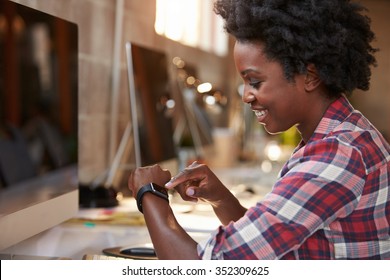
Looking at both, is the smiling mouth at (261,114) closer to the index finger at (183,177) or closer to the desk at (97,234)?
the index finger at (183,177)

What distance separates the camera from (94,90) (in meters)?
2.22

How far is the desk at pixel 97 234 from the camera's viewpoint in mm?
1336

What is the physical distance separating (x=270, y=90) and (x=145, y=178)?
285 mm

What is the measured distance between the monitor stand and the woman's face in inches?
39.0

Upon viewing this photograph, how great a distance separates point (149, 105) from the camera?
2.06 meters

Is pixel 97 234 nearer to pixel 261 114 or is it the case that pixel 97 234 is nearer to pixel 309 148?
pixel 261 114

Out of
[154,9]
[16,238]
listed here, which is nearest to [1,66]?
[16,238]

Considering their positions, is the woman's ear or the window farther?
the window

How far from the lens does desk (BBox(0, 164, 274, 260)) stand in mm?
1336

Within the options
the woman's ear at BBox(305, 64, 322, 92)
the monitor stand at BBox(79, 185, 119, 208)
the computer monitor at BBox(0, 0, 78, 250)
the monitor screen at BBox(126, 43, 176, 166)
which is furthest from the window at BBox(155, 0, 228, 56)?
the woman's ear at BBox(305, 64, 322, 92)

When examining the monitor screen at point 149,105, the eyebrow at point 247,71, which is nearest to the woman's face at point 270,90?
the eyebrow at point 247,71

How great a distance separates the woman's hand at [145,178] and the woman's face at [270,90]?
223 millimetres

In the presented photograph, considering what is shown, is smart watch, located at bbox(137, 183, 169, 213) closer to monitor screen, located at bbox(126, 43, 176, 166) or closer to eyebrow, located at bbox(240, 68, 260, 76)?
eyebrow, located at bbox(240, 68, 260, 76)

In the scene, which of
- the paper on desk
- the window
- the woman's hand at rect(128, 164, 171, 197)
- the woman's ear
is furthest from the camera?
the window
